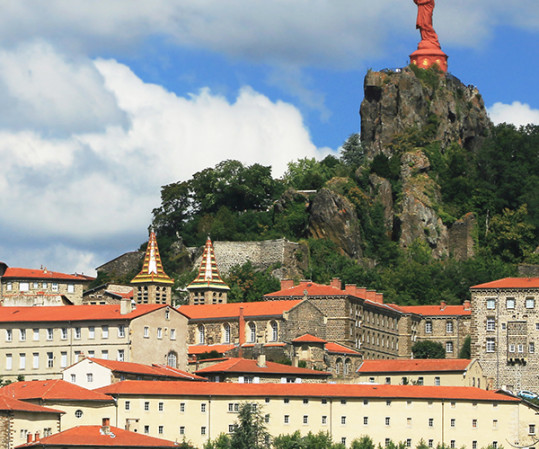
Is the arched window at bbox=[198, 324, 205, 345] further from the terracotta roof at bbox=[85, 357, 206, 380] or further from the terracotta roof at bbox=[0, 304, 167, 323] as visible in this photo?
the terracotta roof at bbox=[85, 357, 206, 380]

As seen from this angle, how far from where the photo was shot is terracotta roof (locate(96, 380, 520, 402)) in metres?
98.1

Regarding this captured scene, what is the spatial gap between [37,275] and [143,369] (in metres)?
31.7

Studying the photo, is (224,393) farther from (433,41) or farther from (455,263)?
(433,41)

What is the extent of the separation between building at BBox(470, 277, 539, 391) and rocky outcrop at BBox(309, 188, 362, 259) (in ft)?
89.9

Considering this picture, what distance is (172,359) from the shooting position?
112812 mm

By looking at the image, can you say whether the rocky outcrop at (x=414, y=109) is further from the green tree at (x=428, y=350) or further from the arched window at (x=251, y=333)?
the arched window at (x=251, y=333)

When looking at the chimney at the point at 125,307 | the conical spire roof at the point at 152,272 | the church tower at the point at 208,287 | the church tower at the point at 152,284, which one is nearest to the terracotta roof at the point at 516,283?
the church tower at the point at 208,287

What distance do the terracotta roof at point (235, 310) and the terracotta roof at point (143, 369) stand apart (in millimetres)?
12230

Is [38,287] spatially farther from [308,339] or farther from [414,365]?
[414,365]

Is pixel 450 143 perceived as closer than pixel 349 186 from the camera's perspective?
No

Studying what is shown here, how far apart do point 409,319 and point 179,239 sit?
31948 mm

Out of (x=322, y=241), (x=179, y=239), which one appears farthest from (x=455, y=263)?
(x=179, y=239)

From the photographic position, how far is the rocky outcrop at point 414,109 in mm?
161500

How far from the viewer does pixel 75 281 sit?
136 m
